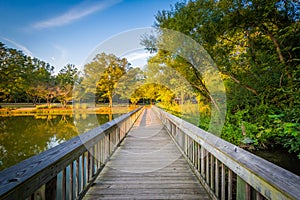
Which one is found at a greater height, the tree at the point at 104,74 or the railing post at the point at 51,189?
the tree at the point at 104,74

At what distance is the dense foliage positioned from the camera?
3.18m

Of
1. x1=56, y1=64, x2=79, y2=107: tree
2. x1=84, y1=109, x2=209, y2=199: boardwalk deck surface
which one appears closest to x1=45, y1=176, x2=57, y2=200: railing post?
x1=84, y1=109, x2=209, y2=199: boardwalk deck surface

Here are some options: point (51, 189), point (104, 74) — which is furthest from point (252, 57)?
point (104, 74)

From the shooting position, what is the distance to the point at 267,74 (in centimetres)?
376

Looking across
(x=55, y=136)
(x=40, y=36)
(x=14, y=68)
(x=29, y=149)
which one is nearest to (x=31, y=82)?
(x=14, y=68)

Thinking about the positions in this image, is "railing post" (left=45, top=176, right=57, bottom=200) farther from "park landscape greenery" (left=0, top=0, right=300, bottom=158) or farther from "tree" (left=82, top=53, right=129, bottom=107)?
"tree" (left=82, top=53, right=129, bottom=107)

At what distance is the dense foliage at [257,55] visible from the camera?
3.18 meters

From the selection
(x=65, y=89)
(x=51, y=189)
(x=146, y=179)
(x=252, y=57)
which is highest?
(x=65, y=89)

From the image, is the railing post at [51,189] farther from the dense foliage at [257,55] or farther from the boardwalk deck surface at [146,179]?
the dense foliage at [257,55]

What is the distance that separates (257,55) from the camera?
3.91m

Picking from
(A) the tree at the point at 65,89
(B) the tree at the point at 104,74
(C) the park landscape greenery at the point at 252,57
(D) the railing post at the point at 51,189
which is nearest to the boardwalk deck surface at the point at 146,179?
(D) the railing post at the point at 51,189

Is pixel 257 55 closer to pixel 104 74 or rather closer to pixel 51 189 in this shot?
pixel 51 189

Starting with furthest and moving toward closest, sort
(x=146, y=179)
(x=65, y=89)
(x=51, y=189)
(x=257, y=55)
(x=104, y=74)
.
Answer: (x=65, y=89)
(x=104, y=74)
(x=257, y=55)
(x=146, y=179)
(x=51, y=189)

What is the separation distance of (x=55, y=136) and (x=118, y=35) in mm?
6507
